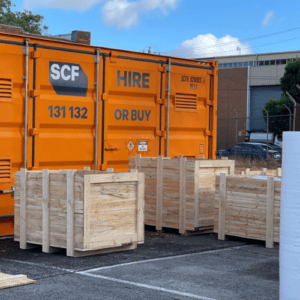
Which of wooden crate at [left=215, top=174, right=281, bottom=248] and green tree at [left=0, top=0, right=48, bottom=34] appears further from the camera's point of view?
green tree at [left=0, top=0, right=48, bottom=34]

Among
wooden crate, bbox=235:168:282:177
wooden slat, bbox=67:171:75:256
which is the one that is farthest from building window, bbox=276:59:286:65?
wooden slat, bbox=67:171:75:256

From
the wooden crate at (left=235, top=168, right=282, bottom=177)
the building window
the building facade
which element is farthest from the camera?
the building window

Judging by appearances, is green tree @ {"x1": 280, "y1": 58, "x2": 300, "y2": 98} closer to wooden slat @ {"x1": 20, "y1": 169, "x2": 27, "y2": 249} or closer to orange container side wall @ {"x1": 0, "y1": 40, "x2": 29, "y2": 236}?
orange container side wall @ {"x1": 0, "y1": 40, "x2": 29, "y2": 236}

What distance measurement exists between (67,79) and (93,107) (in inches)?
27.2

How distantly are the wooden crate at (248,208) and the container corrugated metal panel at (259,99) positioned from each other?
49.5 metres

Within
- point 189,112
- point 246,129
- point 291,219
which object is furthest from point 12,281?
point 246,129

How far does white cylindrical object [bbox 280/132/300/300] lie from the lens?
14.8 ft

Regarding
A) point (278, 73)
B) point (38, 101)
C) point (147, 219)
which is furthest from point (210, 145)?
point (278, 73)

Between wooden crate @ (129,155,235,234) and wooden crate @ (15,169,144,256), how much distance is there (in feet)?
5.95

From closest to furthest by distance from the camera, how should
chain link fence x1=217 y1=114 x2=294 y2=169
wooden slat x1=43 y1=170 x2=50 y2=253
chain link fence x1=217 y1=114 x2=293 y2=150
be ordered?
wooden slat x1=43 y1=170 x2=50 y2=253
chain link fence x1=217 y1=114 x2=294 y2=169
chain link fence x1=217 y1=114 x2=293 y2=150

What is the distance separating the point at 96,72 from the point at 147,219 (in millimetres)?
2888

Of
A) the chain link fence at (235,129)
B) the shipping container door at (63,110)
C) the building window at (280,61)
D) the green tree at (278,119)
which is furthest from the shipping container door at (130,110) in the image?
the building window at (280,61)

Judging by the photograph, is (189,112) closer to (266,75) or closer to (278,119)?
(278,119)

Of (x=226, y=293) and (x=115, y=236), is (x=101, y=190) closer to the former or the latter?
(x=115, y=236)
